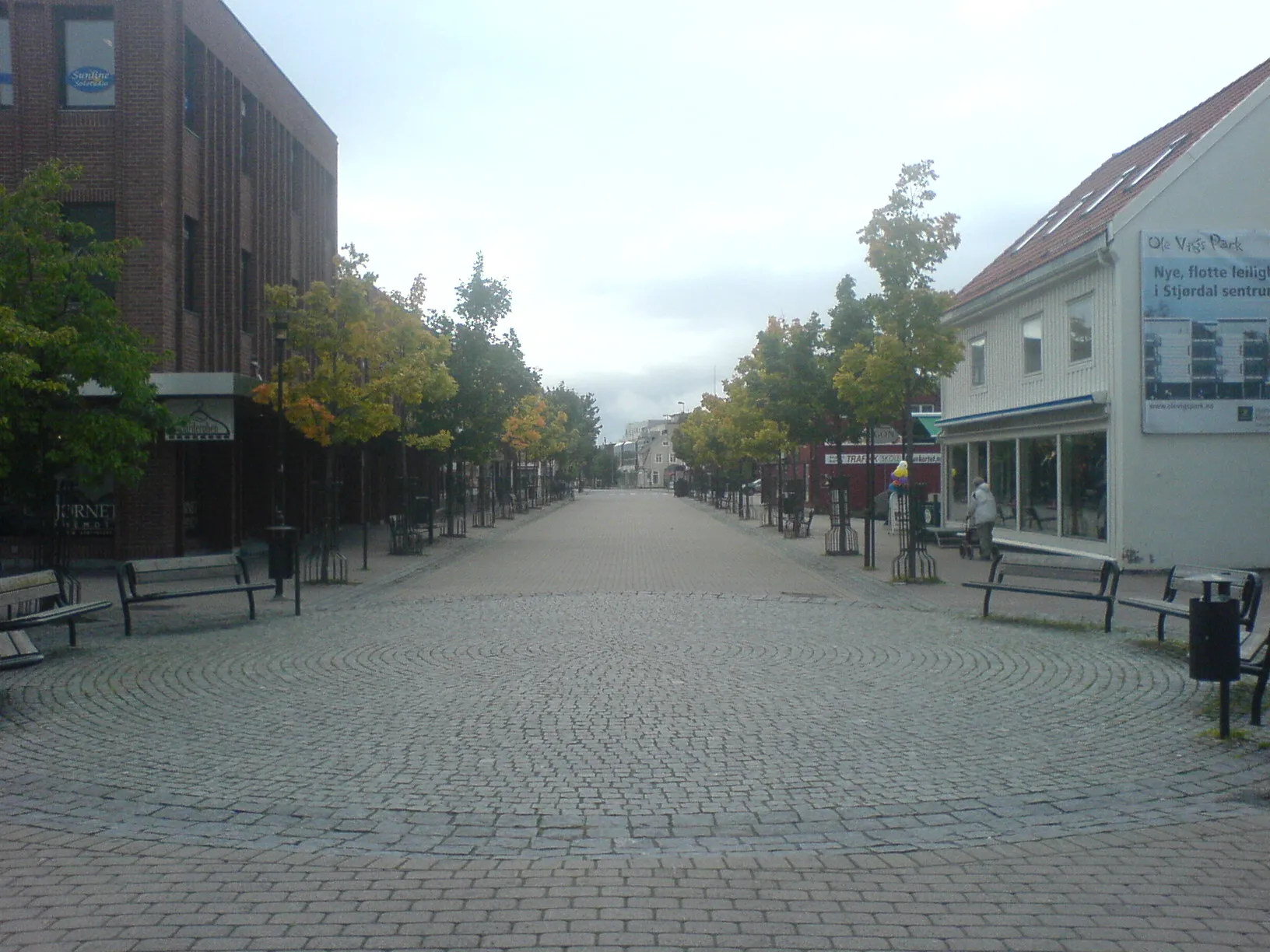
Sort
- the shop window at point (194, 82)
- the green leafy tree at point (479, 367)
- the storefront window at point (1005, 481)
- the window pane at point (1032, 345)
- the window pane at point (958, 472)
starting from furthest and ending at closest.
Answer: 1. the green leafy tree at point (479, 367)
2. the window pane at point (958, 472)
3. the storefront window at point (1005, 481)
4. the window pane at point (1032, 345)
5. the shop window at point (194, 82)

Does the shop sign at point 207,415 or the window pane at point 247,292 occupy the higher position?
the window pane at point 247,292

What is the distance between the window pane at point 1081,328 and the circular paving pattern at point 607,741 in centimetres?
994

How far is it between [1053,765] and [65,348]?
1241cm

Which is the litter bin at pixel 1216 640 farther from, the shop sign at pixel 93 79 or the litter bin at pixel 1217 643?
the shop sign at pixel 93 79

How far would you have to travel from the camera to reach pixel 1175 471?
20.2 m

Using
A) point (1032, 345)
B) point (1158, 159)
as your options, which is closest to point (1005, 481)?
point (1032, 345)

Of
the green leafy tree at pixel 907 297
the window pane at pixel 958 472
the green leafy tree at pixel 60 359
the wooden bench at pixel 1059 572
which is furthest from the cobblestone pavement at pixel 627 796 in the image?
the window pane at pixel 958 472

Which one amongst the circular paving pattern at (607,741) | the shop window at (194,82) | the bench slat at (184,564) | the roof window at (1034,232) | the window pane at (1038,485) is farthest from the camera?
the roof window at (1034,232)

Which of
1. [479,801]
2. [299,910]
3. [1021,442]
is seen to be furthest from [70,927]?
[1021,442]

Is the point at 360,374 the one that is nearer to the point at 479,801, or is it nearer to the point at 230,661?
the point at 230,661

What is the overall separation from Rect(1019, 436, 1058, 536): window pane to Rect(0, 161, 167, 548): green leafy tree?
52.9 ft

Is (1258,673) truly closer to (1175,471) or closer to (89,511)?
(1175,471)

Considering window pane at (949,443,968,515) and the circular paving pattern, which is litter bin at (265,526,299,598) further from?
window pane at (949,443,968,515)

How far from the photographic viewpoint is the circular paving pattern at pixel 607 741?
621cm
